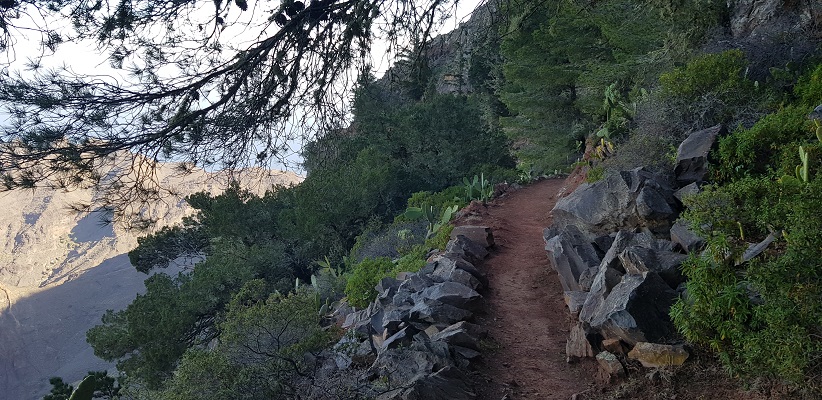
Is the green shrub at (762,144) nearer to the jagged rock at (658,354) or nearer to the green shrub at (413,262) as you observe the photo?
the jagged rock at (658,354)

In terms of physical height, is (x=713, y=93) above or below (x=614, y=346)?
above

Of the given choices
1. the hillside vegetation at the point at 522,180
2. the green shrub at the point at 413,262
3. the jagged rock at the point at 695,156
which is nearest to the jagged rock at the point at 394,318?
the hillside vegetation at the point at 522,180

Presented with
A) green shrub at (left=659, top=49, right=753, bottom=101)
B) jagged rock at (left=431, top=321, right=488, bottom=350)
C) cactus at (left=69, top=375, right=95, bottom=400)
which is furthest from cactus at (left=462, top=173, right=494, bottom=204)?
cactus at (left=69, top=375, right=95, bottom=400)

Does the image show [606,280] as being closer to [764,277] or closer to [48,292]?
[764,277]

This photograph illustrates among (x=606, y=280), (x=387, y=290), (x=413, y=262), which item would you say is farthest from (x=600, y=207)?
(x=413, y=262)

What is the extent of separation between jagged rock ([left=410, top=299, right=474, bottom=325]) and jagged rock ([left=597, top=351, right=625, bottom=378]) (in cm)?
177

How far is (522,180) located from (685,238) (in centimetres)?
1375

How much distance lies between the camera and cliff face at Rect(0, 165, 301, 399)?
54.2 metres

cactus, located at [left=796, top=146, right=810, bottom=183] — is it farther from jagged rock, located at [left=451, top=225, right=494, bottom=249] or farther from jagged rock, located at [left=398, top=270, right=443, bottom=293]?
jagged rock, located at [left=451, top=225, right=494, bottom=249]

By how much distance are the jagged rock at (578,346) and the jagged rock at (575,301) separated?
64cm

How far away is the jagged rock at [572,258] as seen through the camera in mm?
6895

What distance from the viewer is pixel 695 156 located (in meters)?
6.93

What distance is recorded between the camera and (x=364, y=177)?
788 inches

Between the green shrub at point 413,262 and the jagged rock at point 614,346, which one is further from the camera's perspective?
the green shrub at point 413,262
